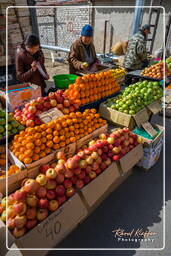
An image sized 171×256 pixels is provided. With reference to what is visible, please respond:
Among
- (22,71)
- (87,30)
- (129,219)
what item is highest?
(87,30)

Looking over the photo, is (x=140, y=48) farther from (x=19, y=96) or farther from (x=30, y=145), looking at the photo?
(x=30, y=145)

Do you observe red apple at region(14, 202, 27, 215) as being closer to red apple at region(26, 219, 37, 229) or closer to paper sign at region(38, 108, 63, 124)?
red apple at region(26, 219, 37, 229)

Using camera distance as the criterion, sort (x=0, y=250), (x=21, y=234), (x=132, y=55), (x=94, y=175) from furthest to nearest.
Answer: (x=132, y=55)
(x=94, y=175)
(x=0, y=250)
(x=21, y=234)

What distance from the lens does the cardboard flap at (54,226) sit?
178 cm

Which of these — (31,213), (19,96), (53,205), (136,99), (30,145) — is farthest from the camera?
(136,99)

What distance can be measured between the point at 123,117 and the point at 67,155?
4.53 feet

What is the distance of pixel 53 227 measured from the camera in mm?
1973

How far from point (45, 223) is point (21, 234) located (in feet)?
0.79

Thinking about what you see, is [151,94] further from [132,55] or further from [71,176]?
[132,55]

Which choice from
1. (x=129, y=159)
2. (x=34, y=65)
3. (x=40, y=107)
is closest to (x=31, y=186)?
(x=40, y=107)

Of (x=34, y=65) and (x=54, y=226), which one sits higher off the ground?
(x=34, y=65)

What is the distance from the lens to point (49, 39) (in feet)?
47.6

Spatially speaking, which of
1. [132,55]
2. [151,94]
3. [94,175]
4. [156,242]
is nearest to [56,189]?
[94,175]

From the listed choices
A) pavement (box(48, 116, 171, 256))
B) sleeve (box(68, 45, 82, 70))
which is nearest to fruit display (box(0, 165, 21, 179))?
pavement (box(48, 116, 171, 256))
